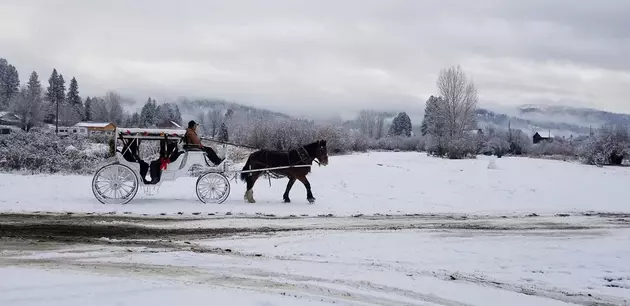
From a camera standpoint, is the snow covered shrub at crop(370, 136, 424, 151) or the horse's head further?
the snow covered shrub at crop(370, 136, 424, 151)

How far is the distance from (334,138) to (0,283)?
36006 millimetres

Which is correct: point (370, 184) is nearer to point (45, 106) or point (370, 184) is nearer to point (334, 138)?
point (334, 138)

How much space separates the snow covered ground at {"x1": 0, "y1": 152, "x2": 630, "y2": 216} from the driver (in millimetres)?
1130

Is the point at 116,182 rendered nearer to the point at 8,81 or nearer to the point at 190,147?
the point at 190,147

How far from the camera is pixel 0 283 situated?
5.11 m

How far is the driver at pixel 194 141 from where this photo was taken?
12.0 m

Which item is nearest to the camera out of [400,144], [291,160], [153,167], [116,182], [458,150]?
[116,182]

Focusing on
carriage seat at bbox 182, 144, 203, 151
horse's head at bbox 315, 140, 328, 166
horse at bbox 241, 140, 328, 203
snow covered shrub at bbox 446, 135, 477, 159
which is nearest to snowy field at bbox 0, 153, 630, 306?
horse at bbox 241, 140, 328, 203

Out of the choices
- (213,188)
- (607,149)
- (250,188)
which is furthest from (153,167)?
(607,149)

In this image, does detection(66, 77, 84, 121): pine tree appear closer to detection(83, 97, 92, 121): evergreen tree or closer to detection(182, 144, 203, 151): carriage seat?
detection(83, 97, 92, 121): evergreen tree

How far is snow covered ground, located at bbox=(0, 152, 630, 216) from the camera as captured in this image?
11.1 metres

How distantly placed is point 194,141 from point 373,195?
569cm

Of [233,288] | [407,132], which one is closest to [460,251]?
[233,288]

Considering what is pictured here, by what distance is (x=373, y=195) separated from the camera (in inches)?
570
